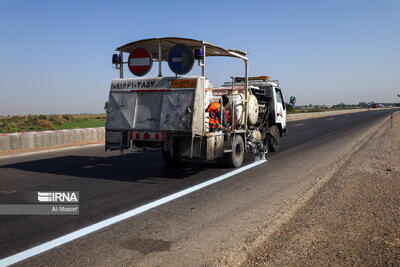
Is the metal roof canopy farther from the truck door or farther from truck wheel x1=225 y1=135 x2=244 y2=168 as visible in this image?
the truck door

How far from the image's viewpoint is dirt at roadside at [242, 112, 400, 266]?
348 centimetres

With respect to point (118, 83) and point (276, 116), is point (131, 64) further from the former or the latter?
point (276, 116)

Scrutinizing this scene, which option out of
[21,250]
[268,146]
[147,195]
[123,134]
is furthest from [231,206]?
[268,146]

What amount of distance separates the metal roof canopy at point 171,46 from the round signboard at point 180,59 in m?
0.30

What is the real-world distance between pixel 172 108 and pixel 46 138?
30.6 ft

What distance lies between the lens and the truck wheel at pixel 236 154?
8.92 m

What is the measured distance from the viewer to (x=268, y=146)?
12523mm

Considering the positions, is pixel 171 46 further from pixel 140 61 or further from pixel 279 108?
pixel 279 108

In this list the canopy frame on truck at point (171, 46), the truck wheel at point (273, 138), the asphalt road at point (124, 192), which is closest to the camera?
the asphalt road at point (124, 192)

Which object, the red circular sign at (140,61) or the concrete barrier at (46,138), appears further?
the concrete barrier at (46,138)

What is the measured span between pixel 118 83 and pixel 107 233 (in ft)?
15.6

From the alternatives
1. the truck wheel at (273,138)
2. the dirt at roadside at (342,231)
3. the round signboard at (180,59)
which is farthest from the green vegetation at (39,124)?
the dirt at roadside at (342,231)

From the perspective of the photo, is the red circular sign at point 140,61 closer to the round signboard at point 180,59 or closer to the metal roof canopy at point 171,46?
the metal roof canopy at point 171,46

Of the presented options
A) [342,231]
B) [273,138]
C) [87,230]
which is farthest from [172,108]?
[273,138]
